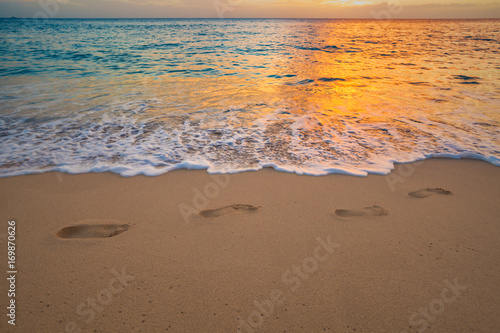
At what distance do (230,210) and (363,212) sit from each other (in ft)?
4.89

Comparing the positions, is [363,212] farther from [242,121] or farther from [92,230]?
[242,121]

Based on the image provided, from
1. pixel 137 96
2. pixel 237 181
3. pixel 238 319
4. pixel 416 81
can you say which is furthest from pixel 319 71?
pixel 238 319

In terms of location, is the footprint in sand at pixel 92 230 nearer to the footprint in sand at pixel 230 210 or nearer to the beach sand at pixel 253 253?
the beach sand at pixel 253 253

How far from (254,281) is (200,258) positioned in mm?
525

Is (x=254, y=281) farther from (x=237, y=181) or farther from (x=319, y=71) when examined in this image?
(x=319, y=71)

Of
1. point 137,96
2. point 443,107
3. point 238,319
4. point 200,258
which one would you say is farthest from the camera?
point 137,96

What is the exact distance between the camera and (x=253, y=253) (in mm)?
2287

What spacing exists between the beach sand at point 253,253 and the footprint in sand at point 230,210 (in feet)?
0.05

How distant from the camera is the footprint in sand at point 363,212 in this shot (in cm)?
277

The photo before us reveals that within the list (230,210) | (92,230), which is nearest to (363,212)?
Answer: (230,210)

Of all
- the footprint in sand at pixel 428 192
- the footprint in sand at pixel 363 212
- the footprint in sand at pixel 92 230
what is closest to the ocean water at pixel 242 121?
the footprint in sand at pixel 428 192

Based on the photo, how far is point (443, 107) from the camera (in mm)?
6395

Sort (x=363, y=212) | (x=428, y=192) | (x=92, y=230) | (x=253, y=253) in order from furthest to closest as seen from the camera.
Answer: (x=428, y=192) < (x=363, y=212) < (x=92, y=230) < (x=253, y=253)

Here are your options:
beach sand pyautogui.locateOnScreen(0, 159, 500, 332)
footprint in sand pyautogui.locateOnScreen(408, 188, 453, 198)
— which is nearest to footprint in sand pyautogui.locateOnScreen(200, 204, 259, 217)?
beach sand pyautogui.locateOnScreen(0, 159, 500, 332)
